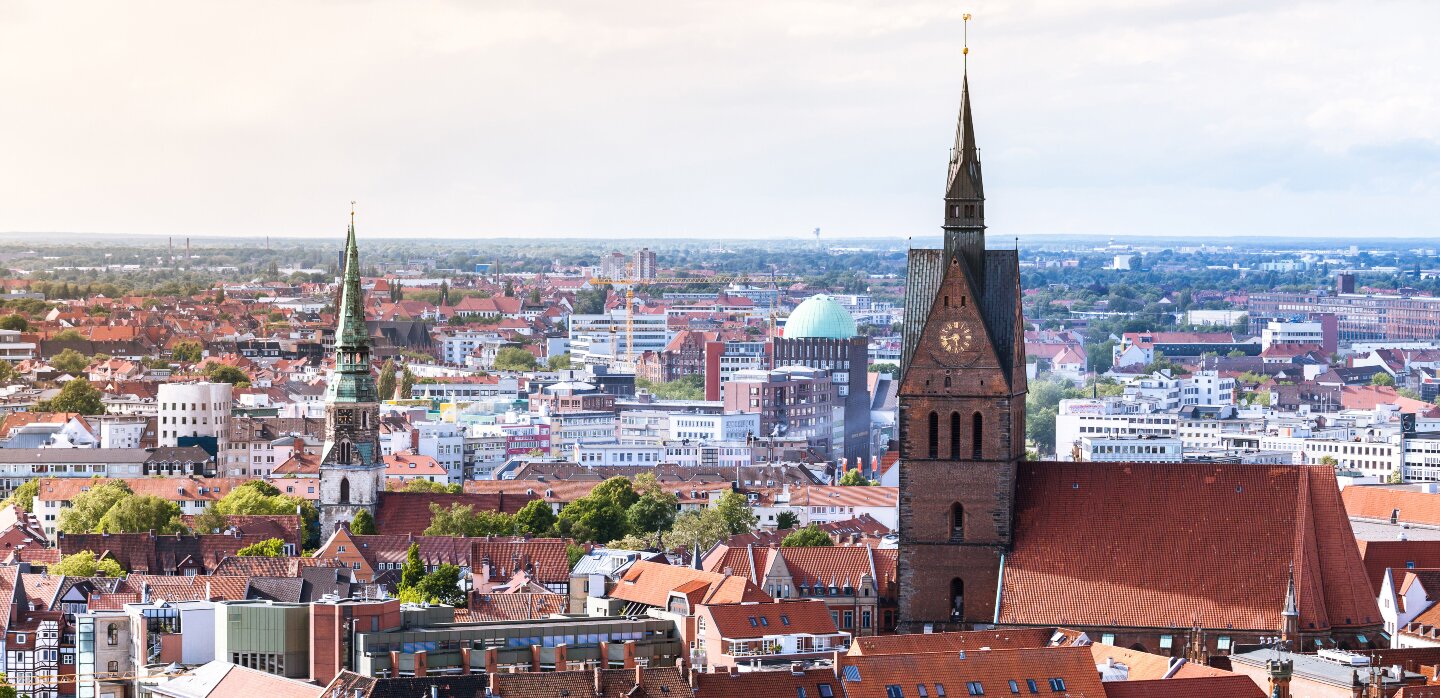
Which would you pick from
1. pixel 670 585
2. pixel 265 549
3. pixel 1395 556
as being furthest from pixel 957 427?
pixel 265 549

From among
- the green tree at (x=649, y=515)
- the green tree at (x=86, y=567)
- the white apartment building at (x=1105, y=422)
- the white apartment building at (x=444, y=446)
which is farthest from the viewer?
the white apartment building at (x=1105, y=422)

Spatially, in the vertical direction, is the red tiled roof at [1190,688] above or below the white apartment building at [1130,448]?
above

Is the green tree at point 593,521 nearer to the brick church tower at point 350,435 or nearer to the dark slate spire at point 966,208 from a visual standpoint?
the brick church tower at point 350,435

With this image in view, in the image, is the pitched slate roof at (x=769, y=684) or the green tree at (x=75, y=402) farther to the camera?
the green tree at (x=75, y=402)

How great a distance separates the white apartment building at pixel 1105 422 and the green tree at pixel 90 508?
6326cm

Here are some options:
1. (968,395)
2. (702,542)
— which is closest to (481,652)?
(968,395)

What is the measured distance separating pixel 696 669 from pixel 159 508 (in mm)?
55931

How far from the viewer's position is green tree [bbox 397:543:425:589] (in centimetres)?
9656

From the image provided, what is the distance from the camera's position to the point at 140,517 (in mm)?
119438

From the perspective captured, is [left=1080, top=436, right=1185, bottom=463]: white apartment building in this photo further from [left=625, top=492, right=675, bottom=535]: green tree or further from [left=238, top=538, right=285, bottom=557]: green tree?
[left=238, top=538, right=285, bottom=557]: green tree

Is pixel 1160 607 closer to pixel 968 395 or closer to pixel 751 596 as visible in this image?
pixel 968 395

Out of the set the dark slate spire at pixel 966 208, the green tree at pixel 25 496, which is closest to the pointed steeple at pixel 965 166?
the dark slate spire at pixel 966 208

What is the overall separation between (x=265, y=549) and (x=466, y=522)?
8.29 metres

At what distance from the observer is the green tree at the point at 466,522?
114000 millimetres
